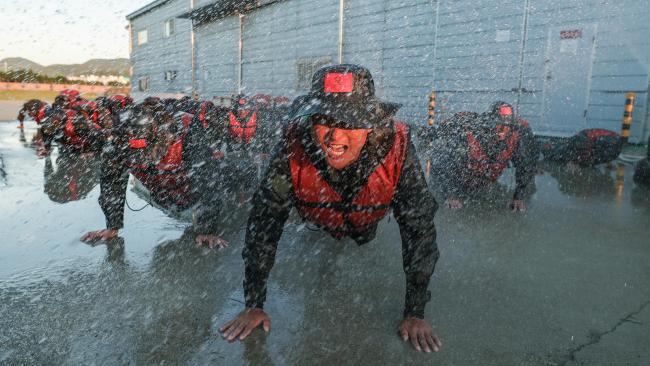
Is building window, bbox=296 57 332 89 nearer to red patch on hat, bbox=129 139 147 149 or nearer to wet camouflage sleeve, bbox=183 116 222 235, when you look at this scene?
wet camouflage sleeve, bbox=183 116 222 235

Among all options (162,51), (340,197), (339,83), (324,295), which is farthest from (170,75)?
(339,83)

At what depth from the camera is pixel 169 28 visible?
27859mm

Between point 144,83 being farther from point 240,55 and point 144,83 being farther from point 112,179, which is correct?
point 112,179

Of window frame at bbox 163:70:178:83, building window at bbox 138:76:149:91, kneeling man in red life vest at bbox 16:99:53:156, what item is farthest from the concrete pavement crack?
building window at bbox 138:76:149:91

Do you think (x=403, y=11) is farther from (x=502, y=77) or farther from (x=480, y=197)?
(x=480, y=197)

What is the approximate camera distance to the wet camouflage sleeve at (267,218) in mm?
2420

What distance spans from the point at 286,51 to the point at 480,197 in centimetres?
1466

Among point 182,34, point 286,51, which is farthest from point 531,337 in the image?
point 182,34

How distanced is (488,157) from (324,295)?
3.49 meters

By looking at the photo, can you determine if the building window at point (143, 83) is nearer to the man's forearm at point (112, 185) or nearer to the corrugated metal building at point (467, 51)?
the corrugated metal building at point (467, 51)

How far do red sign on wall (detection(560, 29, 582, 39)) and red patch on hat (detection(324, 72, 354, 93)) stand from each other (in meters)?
10.00

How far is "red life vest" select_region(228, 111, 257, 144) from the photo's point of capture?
954 cm

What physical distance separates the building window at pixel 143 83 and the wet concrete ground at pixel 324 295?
95.2 feet

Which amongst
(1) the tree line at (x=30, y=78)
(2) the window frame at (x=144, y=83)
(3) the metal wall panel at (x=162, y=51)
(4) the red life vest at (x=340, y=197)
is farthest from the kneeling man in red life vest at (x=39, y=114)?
(1) the tree line at (x=30, y=78)
